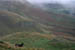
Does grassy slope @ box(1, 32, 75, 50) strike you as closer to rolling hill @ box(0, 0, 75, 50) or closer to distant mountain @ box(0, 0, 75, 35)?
rolling hill @ box(0, 0, 75, 50)

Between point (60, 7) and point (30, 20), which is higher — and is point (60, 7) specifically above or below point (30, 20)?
above

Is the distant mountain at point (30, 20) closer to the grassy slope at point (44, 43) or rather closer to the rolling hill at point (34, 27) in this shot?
the rolling hill at point (34, 27)

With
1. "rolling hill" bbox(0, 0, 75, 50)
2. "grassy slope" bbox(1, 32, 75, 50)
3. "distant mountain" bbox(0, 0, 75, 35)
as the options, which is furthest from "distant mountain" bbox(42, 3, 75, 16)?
"grassy slope" bbox(1, 32, 75, 50)

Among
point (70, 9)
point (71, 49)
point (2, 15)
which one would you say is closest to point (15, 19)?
point (2, 15)

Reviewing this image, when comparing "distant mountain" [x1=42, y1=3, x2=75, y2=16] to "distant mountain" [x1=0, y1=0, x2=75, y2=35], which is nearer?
"distant mountain" [x1=0, y1=0, x2=75, y2=35]

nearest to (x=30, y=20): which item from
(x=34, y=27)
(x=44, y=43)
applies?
(x=34, y=27)

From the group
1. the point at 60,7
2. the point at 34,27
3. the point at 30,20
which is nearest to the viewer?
the point at 34,27

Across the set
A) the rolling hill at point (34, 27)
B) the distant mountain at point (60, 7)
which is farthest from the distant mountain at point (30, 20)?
the distant mountain at point (60, 7)

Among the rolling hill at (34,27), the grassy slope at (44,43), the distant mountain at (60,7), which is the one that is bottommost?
the grassy slope at (44,43)

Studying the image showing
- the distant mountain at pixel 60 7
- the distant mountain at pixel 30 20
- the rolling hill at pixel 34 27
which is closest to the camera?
the rolling hill at pixel 34 27

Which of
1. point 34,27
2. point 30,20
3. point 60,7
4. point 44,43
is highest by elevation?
point 60,7

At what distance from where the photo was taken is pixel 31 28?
74688 millimetres

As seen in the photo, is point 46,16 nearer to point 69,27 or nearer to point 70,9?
point 69,27

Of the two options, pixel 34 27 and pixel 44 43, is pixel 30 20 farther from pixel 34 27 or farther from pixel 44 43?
pixel 44 43
